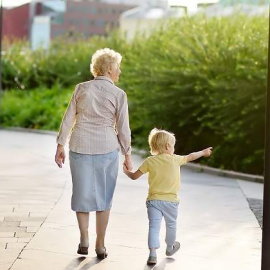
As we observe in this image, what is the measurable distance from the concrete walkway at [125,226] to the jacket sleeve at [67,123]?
0.96 metres

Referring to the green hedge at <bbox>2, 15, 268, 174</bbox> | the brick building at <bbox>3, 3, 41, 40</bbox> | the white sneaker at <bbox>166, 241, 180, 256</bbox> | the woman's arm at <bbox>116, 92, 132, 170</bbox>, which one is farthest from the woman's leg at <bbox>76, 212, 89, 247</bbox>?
the brick building at <bbox>3, 3, 41, 40</bbox>

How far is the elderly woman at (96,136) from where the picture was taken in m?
8.02

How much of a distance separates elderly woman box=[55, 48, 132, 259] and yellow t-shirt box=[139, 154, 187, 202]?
0.58 ft

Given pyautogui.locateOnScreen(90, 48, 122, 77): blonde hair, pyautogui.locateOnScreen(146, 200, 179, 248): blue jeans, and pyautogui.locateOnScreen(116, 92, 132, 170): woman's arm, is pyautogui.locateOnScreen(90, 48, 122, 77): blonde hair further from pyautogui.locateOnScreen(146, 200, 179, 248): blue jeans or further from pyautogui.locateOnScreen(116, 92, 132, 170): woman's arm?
pyautogui.locateOnScreen(146, 200, 179, 248): blue jeans

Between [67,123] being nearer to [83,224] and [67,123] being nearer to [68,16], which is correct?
[83,224]

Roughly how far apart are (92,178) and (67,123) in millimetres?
477

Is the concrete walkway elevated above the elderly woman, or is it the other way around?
the elderly woman

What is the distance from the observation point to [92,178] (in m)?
8.03

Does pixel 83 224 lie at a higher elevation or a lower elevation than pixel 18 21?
lower

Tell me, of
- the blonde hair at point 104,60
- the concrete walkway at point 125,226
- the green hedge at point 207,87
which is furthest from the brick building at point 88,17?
the blonde hair at point 104,60

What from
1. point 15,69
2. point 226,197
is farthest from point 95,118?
point 15,69

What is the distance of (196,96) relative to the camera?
20.0m

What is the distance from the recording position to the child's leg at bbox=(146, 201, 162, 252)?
8.00 m

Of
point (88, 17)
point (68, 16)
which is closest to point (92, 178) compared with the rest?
point (88, 17)
